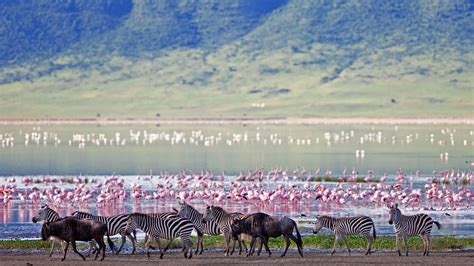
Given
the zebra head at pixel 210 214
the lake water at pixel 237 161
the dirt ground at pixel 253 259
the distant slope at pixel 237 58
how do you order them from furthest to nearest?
the distant slope at pixel 237 58
the lake water at pixel 237 161
the zebra head at pixel 210 214
the dirt ground at pixel 253 259

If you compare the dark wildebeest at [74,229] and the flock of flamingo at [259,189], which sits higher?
the flock of flamingo at [259,189]

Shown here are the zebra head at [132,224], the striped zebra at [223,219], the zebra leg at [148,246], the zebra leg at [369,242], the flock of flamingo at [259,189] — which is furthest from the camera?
the flock of flamingo at [259,189]

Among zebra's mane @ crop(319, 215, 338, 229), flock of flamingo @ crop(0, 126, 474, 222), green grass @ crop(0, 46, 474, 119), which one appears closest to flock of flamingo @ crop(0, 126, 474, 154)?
flock of flamingo @ crop(0, 126, 474, 222)

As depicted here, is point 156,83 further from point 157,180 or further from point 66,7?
point 157,180

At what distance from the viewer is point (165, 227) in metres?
19.0

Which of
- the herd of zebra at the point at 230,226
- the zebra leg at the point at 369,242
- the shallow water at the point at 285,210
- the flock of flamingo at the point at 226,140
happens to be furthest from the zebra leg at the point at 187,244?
the flock of flamingo at the point at 226,140

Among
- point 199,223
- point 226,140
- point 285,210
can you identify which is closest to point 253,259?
point 199,223

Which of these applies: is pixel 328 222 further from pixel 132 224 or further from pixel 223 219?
pixel 132 224

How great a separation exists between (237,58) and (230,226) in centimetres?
11910

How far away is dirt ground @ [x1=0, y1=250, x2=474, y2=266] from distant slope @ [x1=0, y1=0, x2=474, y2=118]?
88.7 meters

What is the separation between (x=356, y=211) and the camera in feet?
92.3

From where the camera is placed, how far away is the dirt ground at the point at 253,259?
18.4 m

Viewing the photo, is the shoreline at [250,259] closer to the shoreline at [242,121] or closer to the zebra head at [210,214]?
the zebra head at [210,214]

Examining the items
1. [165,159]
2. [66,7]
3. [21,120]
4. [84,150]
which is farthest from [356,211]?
[66,7]
